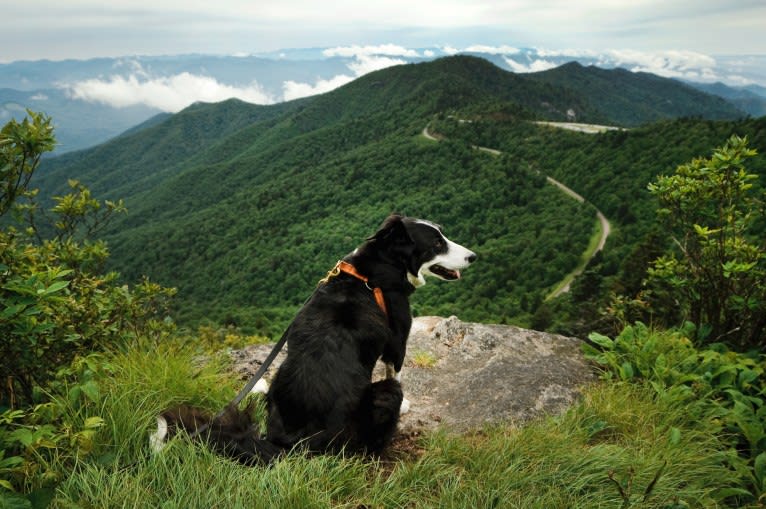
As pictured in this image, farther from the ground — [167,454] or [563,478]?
[167,454]

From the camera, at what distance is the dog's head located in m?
3.48

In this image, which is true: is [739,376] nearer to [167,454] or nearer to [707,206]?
[707,206]

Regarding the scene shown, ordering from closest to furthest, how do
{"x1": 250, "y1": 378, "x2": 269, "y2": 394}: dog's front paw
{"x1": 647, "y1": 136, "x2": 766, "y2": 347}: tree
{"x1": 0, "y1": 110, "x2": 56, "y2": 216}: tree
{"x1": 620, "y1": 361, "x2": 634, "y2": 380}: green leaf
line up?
1. {"x1": 0, "y1": 110, "x2": 56, "y2": 216}: tree
2. {"x1": 250, "y1": 378, "x2": 269, "y2": 394}: dog's front paw
3. {"x1": 620, "y1": 361, "x2": 634, "y2": 380}: green leaf
4. {"x1": 647, "y1": 136, "x2": 766, "y2": 347}: tree

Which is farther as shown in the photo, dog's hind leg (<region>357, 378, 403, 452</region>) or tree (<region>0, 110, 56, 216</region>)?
dog's hind leg (<region>357, 378, 403, 452</region>)

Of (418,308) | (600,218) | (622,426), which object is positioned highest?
(622,426)

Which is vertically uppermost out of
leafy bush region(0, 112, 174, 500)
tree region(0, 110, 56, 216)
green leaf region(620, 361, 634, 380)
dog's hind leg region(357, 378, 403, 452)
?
tree region(0, 110, 56, 216)

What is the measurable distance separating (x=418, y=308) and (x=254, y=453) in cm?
3435

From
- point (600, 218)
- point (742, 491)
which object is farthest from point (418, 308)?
point (742, 491)

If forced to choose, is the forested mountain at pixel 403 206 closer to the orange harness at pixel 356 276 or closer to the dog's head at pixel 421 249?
the dog's head at pixel 421 249

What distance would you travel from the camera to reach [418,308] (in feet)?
119

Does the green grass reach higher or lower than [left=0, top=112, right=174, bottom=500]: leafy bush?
lower

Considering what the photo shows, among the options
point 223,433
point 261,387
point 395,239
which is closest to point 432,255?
point 395,239

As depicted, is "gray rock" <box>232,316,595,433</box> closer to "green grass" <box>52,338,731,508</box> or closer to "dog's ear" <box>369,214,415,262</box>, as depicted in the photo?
"green grass" <box>52,338,731,508</box>

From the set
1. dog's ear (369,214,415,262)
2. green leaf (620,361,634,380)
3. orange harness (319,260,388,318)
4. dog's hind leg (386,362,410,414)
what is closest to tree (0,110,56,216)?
orange harness (319,260,388,318)
